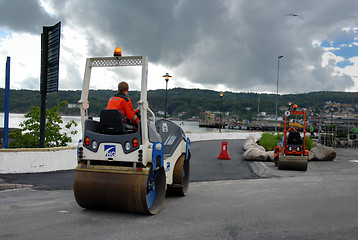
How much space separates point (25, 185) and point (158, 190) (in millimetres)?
4399

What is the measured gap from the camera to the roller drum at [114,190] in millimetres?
5820

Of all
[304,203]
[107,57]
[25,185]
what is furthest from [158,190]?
[25,185]

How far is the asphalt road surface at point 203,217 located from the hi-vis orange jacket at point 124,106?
166 centimetres

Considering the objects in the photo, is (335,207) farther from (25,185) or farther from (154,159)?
(25,185)

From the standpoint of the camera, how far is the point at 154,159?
6.07m

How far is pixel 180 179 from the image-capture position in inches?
307

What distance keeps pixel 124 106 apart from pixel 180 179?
239 centimetres

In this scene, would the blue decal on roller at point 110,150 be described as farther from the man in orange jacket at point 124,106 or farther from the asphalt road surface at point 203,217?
the asphalt road surface at point 203,217

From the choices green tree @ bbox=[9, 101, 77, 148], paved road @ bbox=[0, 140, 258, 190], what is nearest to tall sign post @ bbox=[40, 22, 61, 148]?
paved road @ bbox=[0, 140, 258, 190]

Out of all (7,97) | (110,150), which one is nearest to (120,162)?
(110,150)

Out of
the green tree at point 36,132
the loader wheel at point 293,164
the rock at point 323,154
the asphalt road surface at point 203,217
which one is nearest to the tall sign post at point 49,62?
the asphalt road surface at point 203,217

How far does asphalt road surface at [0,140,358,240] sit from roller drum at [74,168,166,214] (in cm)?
20

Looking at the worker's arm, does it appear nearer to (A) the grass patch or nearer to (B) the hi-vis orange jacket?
(B) the hi-vis orange jacket

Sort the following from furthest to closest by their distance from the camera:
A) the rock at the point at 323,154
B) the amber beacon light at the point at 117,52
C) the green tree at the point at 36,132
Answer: the rock at the point at 323,154 → the green tree at the point at 36,132 → the amber beacon light at the point at 117,52
